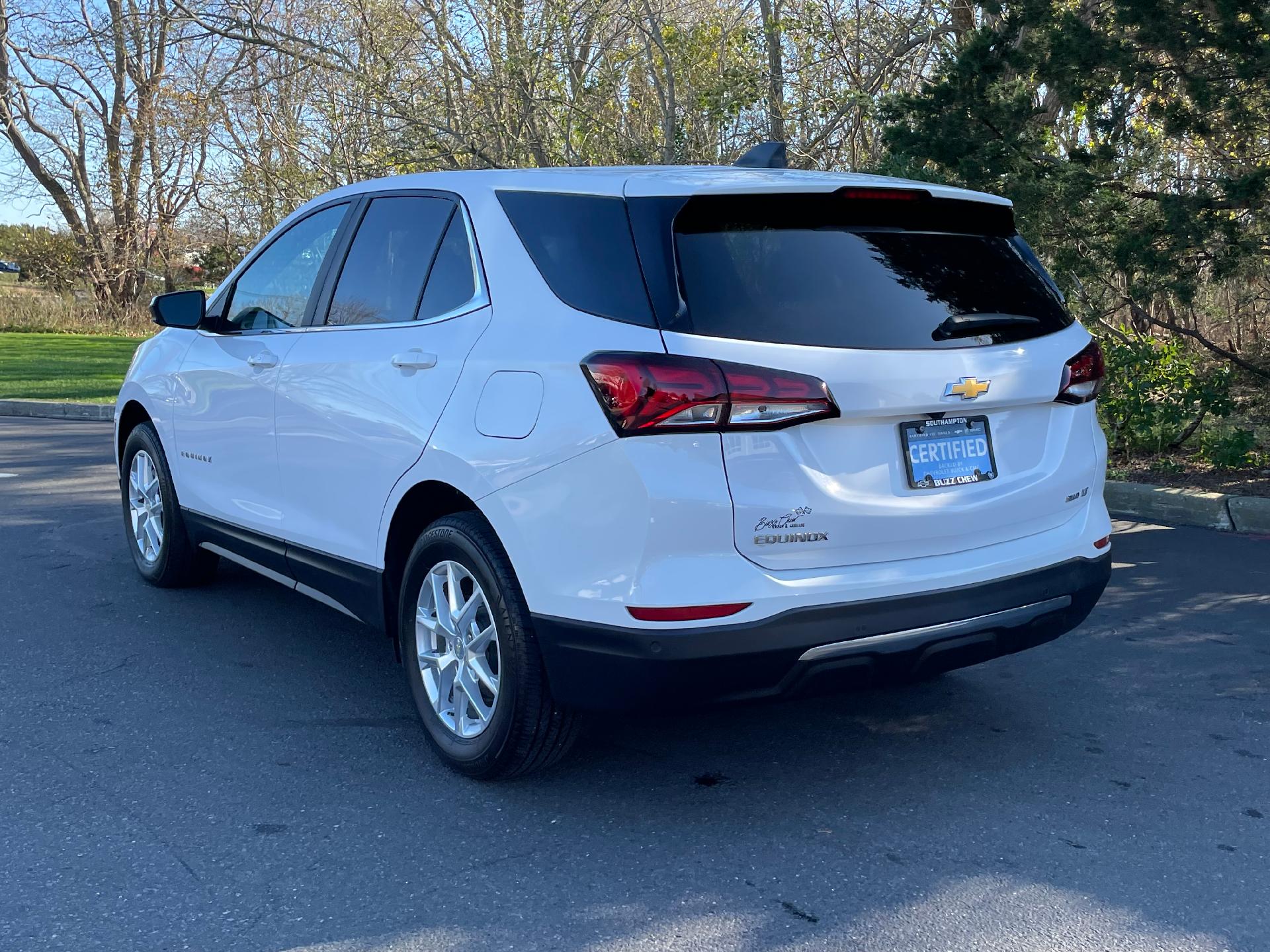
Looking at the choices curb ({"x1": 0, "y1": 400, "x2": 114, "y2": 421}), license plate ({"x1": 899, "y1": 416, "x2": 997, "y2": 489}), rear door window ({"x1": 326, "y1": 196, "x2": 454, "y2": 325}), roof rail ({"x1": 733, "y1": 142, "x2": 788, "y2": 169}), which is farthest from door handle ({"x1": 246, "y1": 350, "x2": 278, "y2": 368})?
curb ({"x1": 0, "y1": 400, "x2": 114, "y2": 421})

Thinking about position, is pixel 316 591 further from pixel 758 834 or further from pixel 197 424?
pixel 758 834

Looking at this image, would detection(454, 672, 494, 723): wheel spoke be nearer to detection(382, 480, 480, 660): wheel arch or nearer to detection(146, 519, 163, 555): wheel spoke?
detection(382, 480, 480, 660): wheel arch

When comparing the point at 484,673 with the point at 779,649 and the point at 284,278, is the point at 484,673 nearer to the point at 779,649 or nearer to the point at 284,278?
the point at 779,649

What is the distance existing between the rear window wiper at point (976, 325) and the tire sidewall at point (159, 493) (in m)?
3.80

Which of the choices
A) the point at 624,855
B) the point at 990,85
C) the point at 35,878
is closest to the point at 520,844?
the point at 624,855

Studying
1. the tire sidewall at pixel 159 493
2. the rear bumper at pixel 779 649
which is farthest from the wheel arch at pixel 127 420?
the rear bumper at pixel 779 649

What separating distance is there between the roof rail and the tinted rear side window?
1.03 meters

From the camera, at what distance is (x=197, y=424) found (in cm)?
561

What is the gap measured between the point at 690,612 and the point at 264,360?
2.45m

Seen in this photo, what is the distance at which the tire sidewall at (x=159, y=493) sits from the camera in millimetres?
6016

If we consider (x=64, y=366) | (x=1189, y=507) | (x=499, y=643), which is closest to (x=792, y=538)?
(x=499, y=643)

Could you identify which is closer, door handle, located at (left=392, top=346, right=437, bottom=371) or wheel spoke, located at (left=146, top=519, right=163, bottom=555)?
door handle, located at (left=392, top=346, right=437, bottom=371)

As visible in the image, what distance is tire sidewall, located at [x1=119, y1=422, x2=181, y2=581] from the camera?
19.7 feet

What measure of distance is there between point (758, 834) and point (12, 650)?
3.37 metres
